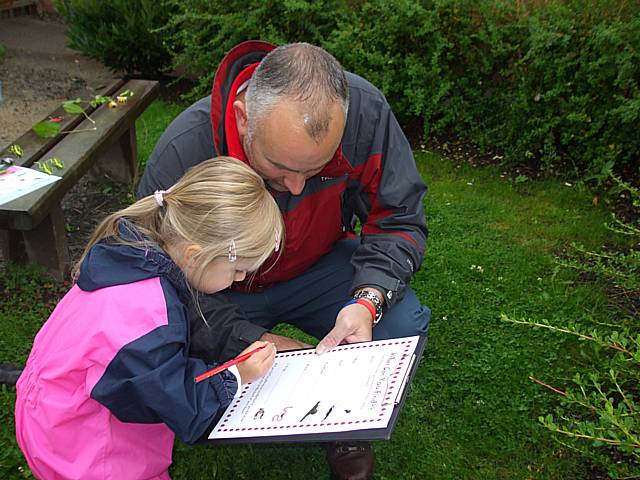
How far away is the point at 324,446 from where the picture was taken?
263 centimetres

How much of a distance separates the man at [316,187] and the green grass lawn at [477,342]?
36cm

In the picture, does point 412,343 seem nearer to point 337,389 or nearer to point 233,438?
point 337,389

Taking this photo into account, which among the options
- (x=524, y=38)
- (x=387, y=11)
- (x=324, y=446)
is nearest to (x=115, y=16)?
(x=387, y=11)

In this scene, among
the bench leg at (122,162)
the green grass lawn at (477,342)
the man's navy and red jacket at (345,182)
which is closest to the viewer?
the man's navy and red jacket at (345,182)

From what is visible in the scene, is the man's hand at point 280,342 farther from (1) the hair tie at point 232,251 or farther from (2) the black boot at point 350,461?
(1) the hair tie at point 232,251

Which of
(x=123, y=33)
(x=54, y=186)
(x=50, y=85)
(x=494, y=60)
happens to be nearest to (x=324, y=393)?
(x=54, y=186)

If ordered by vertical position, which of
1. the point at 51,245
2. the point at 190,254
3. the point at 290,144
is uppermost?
the point at 290,144

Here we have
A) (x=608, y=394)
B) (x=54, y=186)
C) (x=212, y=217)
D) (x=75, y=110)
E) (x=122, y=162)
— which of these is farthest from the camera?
(x=122, y=162)

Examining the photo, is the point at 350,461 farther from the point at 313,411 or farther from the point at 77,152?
the point at 77,152

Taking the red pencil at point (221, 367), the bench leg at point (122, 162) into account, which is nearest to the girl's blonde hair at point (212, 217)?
the red pencil at point (221, 367)

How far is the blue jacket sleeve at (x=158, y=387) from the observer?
5.57 ft

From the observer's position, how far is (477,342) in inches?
126

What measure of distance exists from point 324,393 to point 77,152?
7.15 feet

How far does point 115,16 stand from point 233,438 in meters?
5.52
